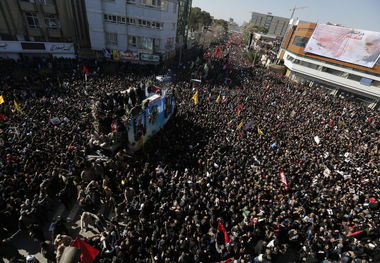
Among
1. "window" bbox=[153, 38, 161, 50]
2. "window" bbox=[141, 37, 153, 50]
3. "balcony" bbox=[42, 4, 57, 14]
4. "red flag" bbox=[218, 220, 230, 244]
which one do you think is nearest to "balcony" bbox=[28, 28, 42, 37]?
"balcony" bbox=[42, 4, 57, 14]

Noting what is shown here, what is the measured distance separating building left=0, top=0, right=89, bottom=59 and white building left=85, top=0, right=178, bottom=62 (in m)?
2.32

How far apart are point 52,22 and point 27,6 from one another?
2.81 m

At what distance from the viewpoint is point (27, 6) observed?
23.9 meters

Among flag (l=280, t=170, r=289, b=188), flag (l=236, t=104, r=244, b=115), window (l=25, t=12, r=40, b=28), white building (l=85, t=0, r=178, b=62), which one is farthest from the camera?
white building (l=85, t=0, r=178, b=62)

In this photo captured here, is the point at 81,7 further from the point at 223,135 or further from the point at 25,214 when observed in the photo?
the point at 25,214

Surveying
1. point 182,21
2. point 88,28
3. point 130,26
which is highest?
point 182,21

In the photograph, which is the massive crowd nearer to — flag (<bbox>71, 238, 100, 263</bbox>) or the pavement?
the pavement

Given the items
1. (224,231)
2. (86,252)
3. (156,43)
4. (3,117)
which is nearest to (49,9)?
(156,43)

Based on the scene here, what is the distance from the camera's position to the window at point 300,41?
36906 mm

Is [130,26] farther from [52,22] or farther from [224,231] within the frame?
[224,231]

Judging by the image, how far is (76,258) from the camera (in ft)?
18.8

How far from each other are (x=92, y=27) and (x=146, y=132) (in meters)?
23.5

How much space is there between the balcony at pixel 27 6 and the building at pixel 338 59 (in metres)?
43.0

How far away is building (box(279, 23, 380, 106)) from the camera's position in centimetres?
2934
